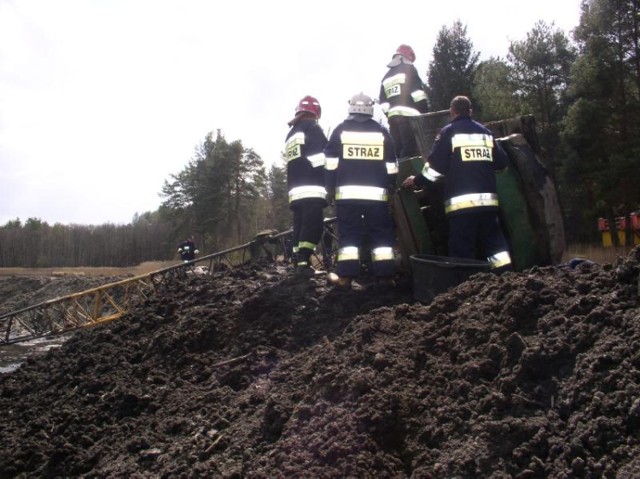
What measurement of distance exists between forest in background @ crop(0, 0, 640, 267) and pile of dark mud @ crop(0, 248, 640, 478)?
2069cm

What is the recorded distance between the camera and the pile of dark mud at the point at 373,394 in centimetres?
276

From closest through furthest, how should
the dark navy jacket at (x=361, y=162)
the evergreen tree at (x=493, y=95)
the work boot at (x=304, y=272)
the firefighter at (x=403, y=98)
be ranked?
the dark navy jacket at (x=361, y=162), the work boot at (x=304, y=272), the firefighter at (x=403, y=98), the evergreen tree at (x=493, y=95)

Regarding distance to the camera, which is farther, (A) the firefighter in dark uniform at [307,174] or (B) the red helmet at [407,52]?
(B) the red helmet at [407,52]

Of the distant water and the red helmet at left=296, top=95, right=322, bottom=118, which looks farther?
the distant water

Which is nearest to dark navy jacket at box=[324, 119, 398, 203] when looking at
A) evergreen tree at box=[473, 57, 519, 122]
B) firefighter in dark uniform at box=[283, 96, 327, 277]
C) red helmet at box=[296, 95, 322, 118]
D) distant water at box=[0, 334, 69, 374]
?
firefighter in dark uniform at box=[283, 96, 327, 277]

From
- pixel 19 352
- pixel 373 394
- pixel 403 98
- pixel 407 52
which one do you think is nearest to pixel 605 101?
pixel 407 52

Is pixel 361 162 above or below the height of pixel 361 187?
above

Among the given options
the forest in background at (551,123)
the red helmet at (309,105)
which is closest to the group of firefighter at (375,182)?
the red helmet at (309,105)

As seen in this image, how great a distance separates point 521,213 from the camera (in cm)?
624

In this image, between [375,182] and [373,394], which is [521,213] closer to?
[375,182]

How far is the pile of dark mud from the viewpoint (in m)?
2.76

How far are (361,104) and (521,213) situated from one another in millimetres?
2173

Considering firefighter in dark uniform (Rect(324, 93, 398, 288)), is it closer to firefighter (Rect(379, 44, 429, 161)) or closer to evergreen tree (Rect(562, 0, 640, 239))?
firefighter (Rect(379, 44, 429, 161))

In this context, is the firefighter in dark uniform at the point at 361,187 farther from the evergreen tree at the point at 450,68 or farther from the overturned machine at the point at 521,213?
the evergreen tree at the point at 450,68
